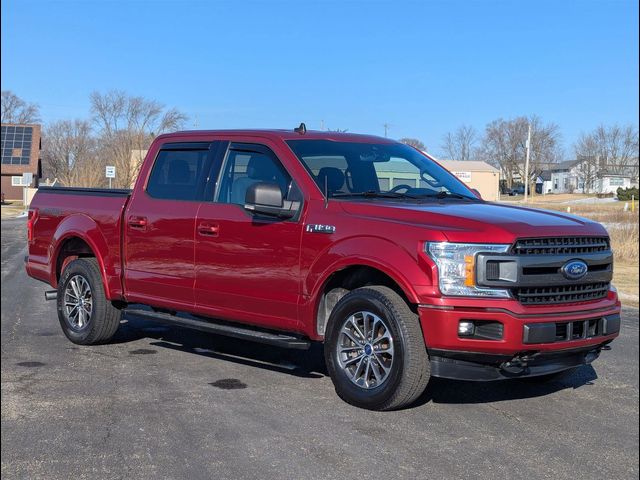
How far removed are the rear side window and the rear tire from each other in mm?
1083

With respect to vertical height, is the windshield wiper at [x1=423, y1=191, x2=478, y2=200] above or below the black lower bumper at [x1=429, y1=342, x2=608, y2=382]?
above

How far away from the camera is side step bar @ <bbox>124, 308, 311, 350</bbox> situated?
18.4 ft

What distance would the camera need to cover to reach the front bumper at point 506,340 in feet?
15.6

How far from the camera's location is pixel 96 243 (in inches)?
283

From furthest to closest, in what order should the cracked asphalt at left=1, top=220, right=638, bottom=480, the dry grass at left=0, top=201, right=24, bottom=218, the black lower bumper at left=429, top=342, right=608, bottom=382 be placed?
1. the dry grass at left=0, top=201, right=24, bottom=218
2. the black lower bumper at left=429, top=342, right=608, bottom=382
3. the cracked asphalt at left=1, top=220, right=638, bottom=480

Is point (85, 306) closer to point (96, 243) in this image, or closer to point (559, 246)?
point (96, 243)

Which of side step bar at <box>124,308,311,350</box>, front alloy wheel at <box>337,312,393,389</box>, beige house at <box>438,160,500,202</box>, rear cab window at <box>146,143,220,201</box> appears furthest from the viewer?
beige house at <box>438,160,500,202</box>

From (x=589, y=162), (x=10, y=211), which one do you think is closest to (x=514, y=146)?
(x=589, y=162)

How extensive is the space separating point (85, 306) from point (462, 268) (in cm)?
415

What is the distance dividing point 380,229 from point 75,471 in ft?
8.22

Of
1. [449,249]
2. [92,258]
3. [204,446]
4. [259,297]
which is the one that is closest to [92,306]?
[92,258]

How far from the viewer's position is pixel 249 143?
639 centimetres

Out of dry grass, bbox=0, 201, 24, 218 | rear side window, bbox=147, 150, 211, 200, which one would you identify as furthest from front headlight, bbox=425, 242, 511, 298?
dry grass, bbox=0, 201, 24, 218

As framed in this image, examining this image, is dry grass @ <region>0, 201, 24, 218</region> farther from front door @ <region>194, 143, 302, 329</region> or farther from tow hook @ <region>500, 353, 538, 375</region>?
tow hook @ <region>500, 353, 538, 375</region>
